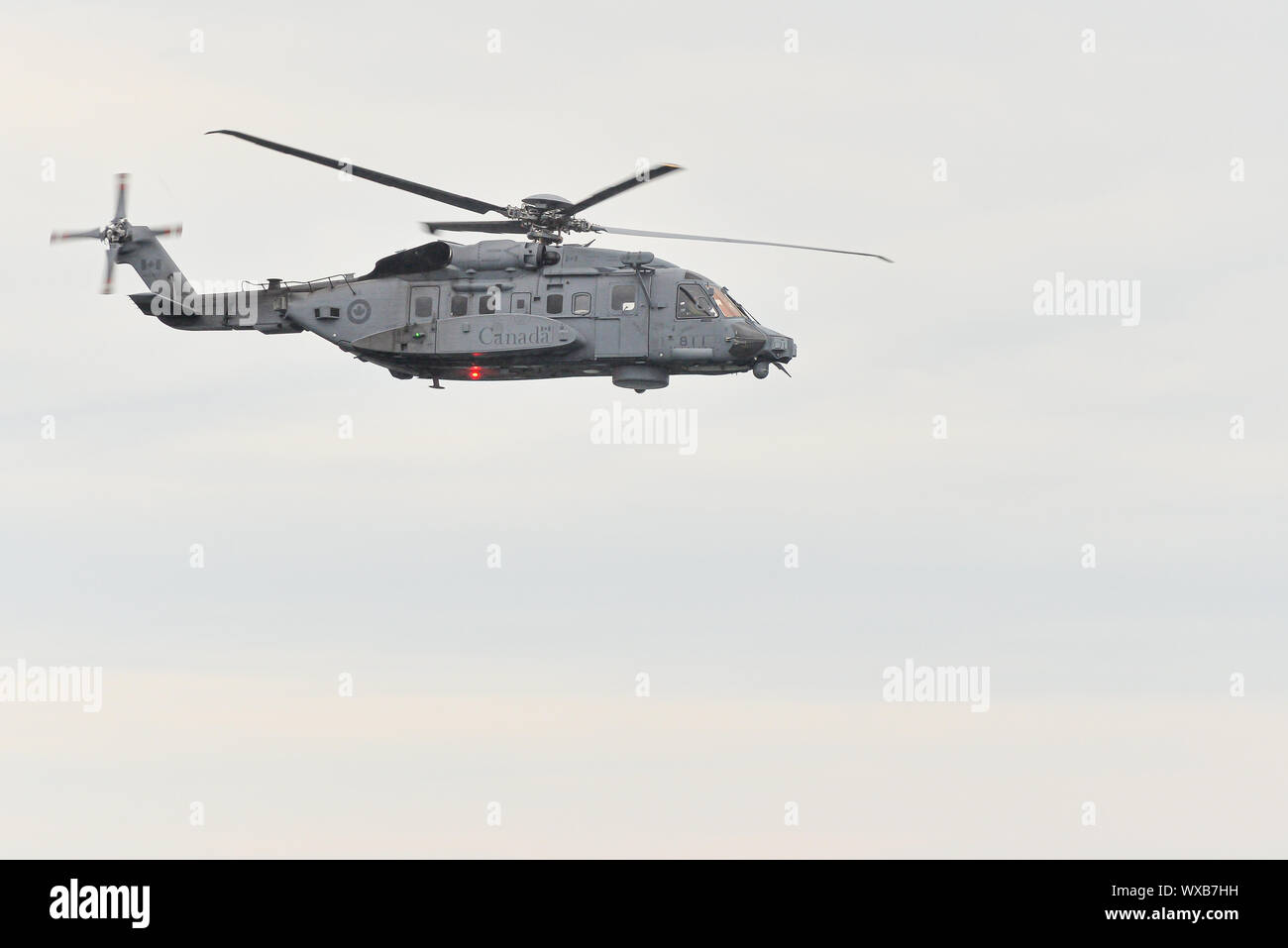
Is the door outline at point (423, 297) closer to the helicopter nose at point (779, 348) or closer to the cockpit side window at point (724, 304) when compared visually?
the cockpit side window at point (724, 304)

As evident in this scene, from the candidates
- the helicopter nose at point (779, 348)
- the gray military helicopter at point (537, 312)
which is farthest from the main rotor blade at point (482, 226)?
the helicopter nose at point (779, 348)

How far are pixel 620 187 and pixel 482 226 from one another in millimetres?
5920

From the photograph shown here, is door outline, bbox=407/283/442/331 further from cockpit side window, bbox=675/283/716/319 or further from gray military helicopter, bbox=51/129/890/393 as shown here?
cockpit side window, bbox=675/283/716/319

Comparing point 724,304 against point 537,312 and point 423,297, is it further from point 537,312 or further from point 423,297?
point 423,297

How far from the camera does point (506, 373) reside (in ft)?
218

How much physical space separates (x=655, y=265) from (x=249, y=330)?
39.5ft

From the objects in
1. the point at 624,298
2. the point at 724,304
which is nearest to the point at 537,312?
the point at 624,298

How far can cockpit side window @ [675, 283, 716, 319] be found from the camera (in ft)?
216

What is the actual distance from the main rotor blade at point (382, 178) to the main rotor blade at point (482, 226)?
0.47 m

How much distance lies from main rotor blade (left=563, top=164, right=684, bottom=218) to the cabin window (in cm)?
236

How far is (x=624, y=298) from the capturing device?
65875 millimetres

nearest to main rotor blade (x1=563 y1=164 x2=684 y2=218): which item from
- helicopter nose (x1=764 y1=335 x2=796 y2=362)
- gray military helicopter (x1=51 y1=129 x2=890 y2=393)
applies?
gray military helicopter (x1=51 y1=129 x2=890 y2=393)

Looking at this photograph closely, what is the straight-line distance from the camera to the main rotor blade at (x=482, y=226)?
66.2 metres
